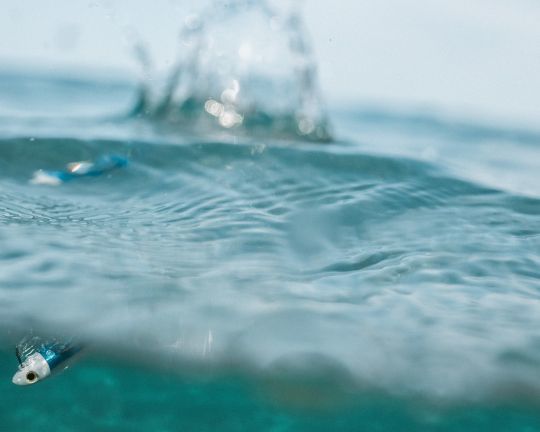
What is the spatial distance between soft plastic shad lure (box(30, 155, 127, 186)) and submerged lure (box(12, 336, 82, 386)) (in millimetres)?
2082

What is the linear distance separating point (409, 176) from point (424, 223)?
0.99 m

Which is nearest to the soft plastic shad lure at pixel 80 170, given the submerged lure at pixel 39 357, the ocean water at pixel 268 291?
the ocean water at pixel 268 291

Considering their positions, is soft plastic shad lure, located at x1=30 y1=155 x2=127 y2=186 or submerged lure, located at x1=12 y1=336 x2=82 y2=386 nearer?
submerged lure, located at x1=12 y1=336 x2=82 y2=386

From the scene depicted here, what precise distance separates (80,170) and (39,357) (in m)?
2.45

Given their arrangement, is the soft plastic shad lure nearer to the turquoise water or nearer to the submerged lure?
the turquoise water

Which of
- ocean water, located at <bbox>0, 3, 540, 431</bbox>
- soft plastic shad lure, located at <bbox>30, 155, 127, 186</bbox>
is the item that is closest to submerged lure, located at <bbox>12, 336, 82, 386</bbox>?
ocean water, located at <bbox>0, 3, 540, 431</bbox>

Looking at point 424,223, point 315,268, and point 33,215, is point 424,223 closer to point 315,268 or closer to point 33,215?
point 315,268

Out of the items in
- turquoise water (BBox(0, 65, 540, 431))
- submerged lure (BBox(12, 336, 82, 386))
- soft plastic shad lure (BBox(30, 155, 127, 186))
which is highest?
soft plastic shad lure (BBox(30, 155, 127, 186))

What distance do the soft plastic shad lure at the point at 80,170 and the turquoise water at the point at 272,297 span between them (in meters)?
0.08

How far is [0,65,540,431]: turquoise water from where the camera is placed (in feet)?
7.73

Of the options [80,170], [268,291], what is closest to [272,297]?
[268,291]

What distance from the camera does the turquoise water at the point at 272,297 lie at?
2355mm

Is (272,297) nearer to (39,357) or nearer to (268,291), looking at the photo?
(268,291)

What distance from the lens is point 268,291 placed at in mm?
2922
